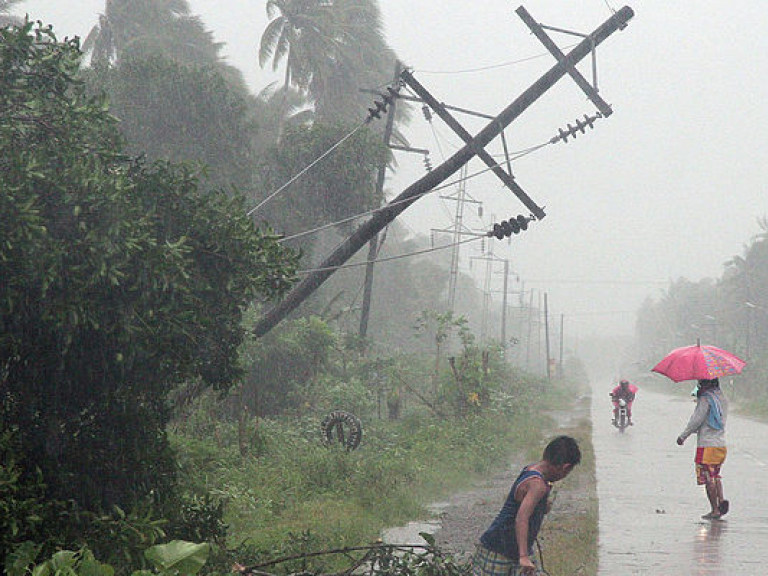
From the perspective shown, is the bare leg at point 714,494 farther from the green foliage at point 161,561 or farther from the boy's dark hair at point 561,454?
the green foliage at point 161,561

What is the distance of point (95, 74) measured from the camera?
27641 mm

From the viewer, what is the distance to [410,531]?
12242 millimetres

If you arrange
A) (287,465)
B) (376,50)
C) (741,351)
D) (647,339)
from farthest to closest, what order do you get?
1. (647,339)
2. (741,351)
3. (376,50)
4. (287,465)

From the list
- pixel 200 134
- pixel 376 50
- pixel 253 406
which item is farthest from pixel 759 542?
pixel 376 50

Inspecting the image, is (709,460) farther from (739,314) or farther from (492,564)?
(739,314)

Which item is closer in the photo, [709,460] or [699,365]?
[699,365]

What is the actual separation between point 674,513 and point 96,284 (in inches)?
391

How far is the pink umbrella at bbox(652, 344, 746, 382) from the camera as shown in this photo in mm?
12375

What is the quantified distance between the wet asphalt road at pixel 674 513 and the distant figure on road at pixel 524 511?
386 centimetres

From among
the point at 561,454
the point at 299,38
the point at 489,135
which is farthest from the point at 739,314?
the point at 561,454

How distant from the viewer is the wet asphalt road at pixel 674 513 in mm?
10289

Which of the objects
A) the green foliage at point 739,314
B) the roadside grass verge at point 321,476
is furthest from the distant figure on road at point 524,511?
the green foliage at point 739,314

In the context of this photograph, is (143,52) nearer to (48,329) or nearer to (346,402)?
(346,402)

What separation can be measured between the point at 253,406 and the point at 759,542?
1411 centimetres
